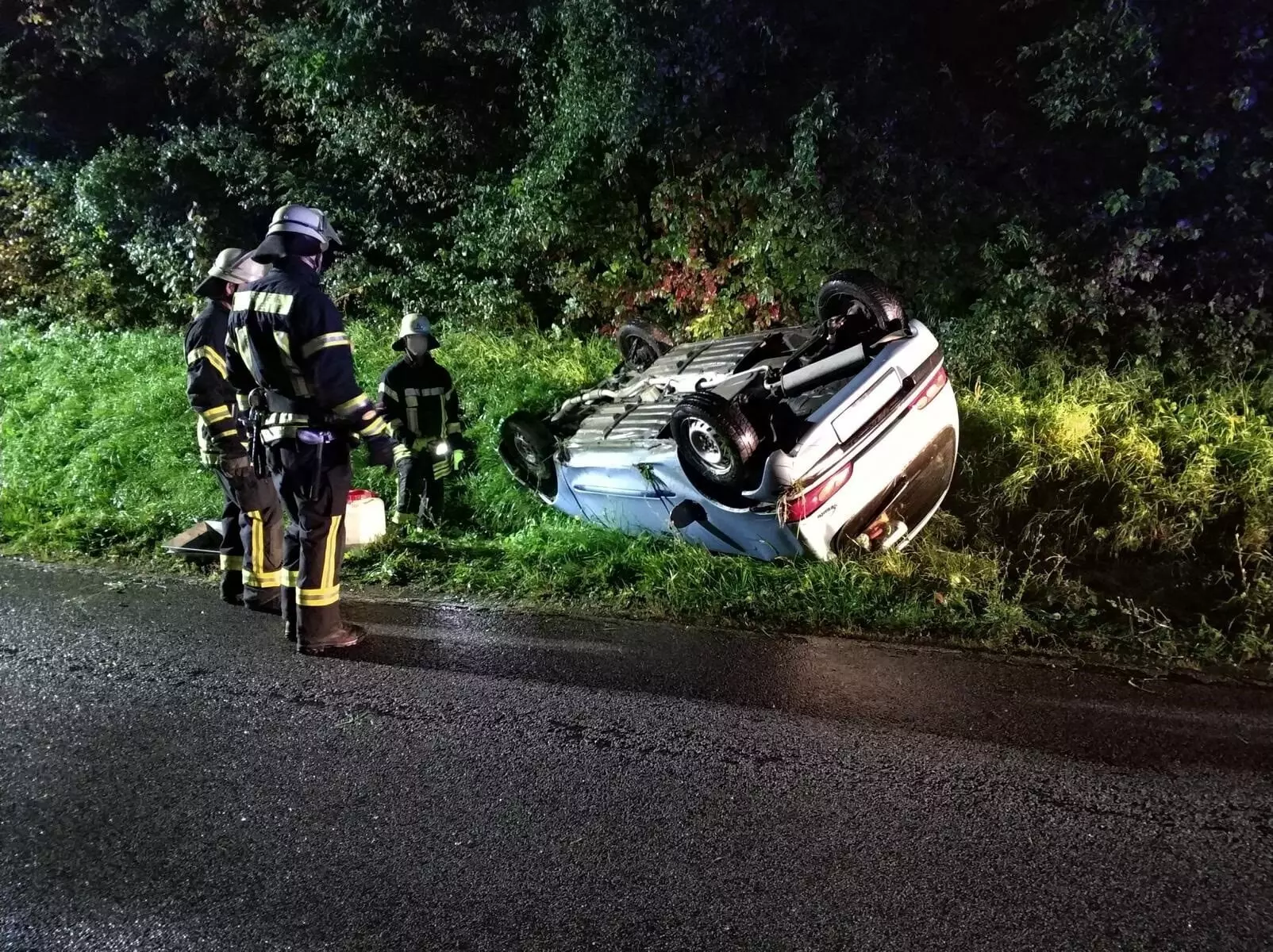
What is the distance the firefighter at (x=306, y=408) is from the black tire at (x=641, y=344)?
8.29 ft

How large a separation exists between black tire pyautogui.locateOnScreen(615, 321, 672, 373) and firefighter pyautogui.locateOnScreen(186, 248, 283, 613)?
2.54 metres

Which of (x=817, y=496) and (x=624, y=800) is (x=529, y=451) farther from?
(x=624, y=800)

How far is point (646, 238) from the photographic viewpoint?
8.52 metres

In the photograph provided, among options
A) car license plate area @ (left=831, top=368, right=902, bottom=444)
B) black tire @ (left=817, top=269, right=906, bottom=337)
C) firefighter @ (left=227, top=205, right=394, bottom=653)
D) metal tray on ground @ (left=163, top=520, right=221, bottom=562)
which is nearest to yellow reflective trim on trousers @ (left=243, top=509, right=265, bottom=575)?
firefighter @ (left=227, top=205, right=394, bottom=653)

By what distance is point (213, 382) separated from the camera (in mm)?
4359

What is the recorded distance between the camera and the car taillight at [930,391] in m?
4.16

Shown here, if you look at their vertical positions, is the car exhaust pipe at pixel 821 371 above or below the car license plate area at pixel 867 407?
above

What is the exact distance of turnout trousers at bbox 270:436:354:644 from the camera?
3838mm

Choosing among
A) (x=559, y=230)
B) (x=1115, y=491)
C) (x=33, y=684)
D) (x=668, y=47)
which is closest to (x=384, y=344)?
(x=559, y=230)

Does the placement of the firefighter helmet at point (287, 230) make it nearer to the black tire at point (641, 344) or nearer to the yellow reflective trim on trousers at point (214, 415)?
the yellow reflective trim on trousers at point (214, 415)

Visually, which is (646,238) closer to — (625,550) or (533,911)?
(625,550)

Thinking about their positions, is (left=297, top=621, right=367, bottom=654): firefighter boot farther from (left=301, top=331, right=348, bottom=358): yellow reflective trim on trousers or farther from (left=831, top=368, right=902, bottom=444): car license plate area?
(left=831, top=368, right=902, bottom=444): car license plate area

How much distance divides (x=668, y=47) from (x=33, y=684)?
21.9 ft

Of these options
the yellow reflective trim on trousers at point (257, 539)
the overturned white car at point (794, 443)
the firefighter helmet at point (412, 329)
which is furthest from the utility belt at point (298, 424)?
the firefighter helmet at point (412, 329)
